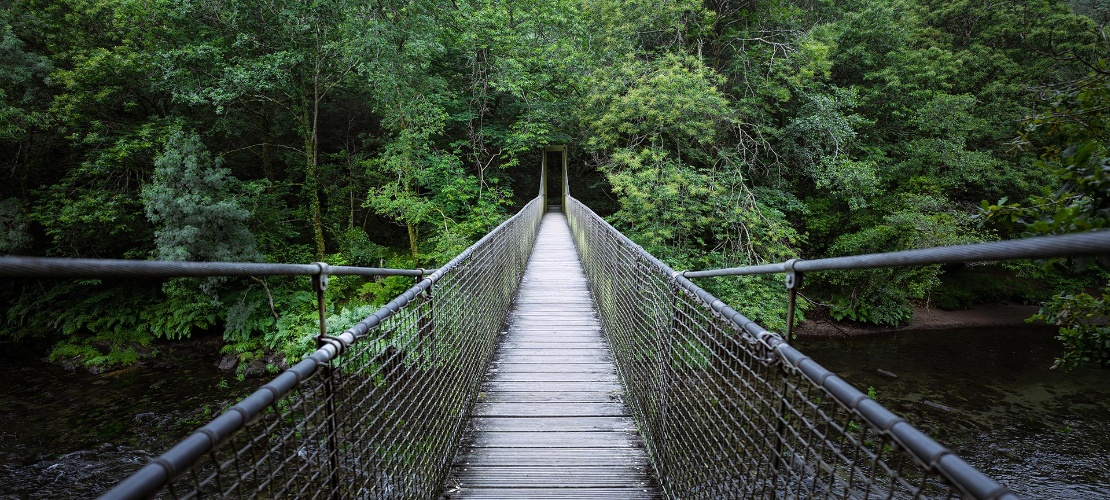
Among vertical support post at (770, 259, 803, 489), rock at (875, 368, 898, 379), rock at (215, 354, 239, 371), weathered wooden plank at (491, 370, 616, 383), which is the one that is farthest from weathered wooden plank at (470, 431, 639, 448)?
rock at (215, 354, 239, 371)

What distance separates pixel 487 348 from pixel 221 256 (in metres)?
8.68

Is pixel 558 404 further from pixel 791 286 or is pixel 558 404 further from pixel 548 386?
pixel 791 286

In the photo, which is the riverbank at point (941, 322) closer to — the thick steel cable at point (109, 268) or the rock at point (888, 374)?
the rock at point (888, 374)

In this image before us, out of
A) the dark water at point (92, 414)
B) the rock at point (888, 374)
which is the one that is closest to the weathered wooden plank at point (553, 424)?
the dark water at point (92, 414)

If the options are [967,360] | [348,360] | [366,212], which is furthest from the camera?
[366,212]

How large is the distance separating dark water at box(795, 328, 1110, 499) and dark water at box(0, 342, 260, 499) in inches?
464

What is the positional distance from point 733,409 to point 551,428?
1217 mm

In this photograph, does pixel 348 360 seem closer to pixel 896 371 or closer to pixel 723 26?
pixel 896 371

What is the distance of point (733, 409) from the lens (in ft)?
6.64

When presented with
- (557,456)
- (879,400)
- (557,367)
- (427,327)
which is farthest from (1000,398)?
(427,327)

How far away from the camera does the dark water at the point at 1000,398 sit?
6578 millimetres

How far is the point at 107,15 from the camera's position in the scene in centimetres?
1059

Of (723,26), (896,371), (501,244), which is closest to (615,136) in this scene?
(723,26)

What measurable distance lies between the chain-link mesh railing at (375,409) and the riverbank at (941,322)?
434 inches
